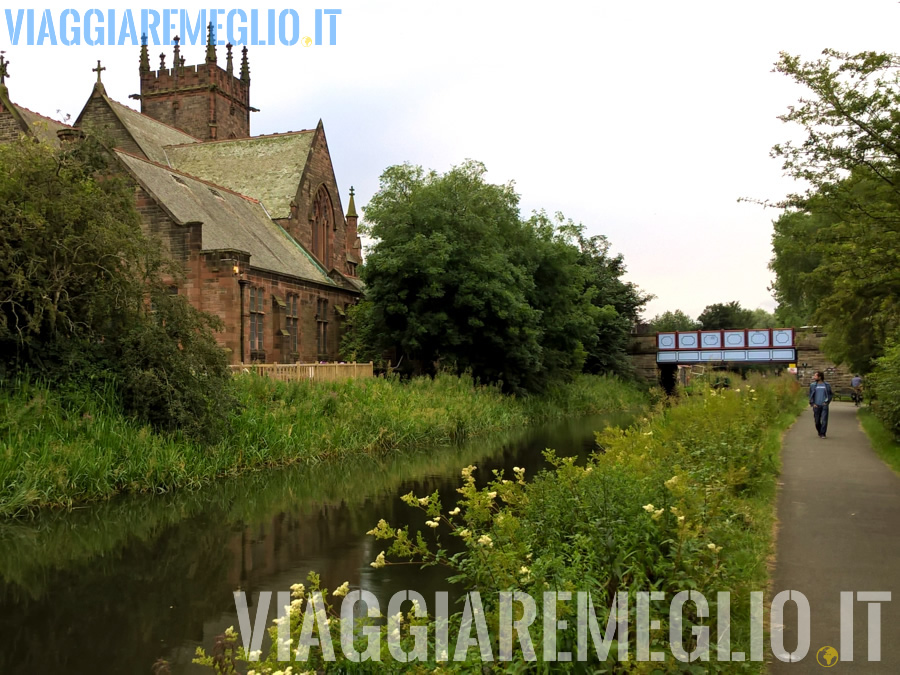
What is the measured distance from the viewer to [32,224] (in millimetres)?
15305

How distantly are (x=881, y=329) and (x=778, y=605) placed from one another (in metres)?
19.6

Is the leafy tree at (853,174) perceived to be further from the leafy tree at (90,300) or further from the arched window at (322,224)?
the arched window at (322,224)

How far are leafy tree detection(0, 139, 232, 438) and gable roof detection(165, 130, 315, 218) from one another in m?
23.9

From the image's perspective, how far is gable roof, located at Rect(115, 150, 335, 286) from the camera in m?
30.0

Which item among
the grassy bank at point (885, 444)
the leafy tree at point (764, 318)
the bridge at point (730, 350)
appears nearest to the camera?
the grassy bank at point (885, 444)

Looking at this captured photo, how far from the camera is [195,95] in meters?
53.3

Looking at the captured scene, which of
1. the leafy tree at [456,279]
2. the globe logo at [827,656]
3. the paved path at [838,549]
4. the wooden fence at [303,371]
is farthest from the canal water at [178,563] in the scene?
the leafy tree at [456,279]

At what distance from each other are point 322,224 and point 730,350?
27070 millimetres

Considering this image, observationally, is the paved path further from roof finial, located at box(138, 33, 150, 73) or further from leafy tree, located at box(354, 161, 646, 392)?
roof finial, located at box(138, 33, 150, 73)

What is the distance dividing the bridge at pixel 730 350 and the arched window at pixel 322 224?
23285mm

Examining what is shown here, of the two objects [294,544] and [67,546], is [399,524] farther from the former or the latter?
[67,546]

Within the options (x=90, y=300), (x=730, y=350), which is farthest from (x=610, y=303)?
(x=90, y=300)

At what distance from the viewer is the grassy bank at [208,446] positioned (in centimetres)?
1387

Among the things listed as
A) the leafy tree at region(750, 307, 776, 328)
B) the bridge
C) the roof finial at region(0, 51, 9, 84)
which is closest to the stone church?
the roof finial at region(0, 51, 9, 84)
